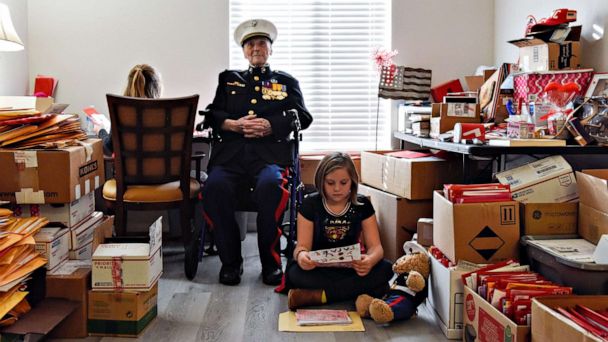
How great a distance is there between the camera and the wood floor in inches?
99.9

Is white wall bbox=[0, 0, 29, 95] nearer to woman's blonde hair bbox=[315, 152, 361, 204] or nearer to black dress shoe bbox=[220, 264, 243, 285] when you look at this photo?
black dress shoe bbox=[220, 264, 243, 285]

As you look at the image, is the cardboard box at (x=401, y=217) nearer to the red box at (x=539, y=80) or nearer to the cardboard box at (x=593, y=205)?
the red box at (x=539, y=80)

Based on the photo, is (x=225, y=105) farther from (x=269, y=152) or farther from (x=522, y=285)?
(x=522, y=285)

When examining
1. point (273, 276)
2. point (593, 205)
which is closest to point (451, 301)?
point (593, 205)

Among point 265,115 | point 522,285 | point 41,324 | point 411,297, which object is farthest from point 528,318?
point 265,115

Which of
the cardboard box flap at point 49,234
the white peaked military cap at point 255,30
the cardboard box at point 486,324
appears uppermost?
the white peaked military cap at point 255,30

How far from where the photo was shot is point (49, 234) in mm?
2596

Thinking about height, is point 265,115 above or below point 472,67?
below

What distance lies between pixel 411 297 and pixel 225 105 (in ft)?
5.46

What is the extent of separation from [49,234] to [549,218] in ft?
6.56

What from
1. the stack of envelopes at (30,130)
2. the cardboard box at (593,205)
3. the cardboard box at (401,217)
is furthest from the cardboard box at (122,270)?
the cardboard box at (593,205)

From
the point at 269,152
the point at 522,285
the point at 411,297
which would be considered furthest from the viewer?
the point at 269,152

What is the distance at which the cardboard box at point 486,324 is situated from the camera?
6.57 feet

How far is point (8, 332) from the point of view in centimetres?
223
